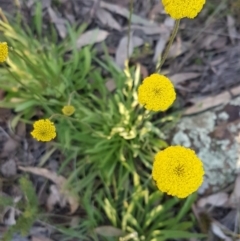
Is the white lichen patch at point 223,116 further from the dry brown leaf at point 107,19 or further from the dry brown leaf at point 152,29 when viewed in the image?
the dry brown leaf at point 107,19

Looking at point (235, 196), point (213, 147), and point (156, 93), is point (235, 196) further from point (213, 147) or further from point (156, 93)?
point (156, 93)

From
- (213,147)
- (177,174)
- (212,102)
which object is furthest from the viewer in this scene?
(212,102)

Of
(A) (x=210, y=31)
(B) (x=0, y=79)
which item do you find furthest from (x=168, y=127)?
(B) (x=0, y=79)

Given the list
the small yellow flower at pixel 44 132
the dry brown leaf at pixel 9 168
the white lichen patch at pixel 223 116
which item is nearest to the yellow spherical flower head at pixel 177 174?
the small yellow flower at pixel 44 132

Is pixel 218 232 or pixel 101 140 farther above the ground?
pixel 101 140

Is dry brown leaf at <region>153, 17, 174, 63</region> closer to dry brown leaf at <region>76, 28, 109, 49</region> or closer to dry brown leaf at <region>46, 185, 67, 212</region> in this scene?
dry brown leaf at <region>76, 28, 109, 49</region>

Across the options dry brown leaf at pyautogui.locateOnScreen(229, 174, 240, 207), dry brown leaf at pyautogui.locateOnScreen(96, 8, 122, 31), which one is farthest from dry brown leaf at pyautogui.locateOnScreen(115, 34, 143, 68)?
dry brown leaf at pyautogui.locateOnScreen(229, 174, 240, 207)

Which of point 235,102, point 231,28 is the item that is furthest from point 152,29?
point 235,102

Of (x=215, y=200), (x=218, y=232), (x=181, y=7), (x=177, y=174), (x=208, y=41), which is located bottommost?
(x=218, y=232)

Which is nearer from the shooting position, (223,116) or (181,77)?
(223,116)
